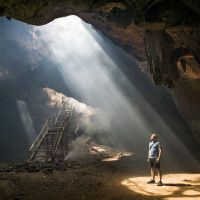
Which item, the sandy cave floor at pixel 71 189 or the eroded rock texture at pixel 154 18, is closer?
the sandy cave floor at pixel 71 189

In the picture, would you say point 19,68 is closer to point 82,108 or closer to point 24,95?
point 24,95

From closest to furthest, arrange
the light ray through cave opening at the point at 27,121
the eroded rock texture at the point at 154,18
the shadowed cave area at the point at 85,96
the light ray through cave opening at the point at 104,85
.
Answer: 1. the eroded rock texture at the point at 154,18
2. the shadowed cave area at the point at 85,96
3. the light ray through cave opening at the point at 104,85
4. the light ray through cave opening at the point at 27,121

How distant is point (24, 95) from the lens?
22.4 metres

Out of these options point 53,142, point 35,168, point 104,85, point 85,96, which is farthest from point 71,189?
point 104,85

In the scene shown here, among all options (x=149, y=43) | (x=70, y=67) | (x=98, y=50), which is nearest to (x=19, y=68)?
(x=70, y=67)

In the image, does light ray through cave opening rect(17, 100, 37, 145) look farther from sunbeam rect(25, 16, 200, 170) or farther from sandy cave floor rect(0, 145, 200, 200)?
sandy cave floor rect(0, 145, 200, 200)

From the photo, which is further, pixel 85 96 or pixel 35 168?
pixel 85 96

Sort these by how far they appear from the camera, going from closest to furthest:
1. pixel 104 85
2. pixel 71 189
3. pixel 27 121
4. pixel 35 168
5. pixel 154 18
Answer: pixel 71 189 → pixel 154 18 → pixel 35 168 → pixel 27 121 → pixel 104 85

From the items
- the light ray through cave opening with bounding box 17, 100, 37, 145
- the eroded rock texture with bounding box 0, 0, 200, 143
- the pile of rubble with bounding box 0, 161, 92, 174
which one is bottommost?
the pile of rubble with bounding box 0, 161, 92, 174

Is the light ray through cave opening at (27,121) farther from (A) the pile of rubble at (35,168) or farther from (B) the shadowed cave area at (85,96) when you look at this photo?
(A) the pile of rubble at (35,168)

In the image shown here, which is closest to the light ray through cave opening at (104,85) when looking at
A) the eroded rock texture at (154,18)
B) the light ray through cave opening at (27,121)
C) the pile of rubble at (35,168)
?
the light ray through cave opening at (27,121)

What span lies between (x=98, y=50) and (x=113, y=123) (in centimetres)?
1096

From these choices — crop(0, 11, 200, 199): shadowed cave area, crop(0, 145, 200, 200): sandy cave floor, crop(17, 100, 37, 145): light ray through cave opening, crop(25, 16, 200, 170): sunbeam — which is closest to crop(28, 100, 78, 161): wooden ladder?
crop(0, 11, 200, 199): shadowed cave area

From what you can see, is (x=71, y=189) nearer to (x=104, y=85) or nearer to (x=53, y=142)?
(x=53, y=142)
